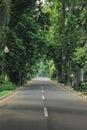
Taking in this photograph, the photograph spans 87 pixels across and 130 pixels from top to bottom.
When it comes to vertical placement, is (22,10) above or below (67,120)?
above

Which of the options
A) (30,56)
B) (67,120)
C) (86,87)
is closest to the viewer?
(67,120)

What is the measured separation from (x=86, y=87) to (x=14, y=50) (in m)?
13.4

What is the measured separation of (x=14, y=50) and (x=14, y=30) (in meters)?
2.82

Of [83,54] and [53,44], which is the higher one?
[53,44]

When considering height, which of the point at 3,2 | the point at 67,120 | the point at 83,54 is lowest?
the point at 67,120

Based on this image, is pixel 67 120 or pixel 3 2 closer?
pixel 67 120

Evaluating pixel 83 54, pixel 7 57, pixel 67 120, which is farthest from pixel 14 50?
pixel 67 120

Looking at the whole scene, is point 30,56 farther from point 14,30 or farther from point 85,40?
point 85,40

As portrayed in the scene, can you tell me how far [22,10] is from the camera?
5362 centimetres

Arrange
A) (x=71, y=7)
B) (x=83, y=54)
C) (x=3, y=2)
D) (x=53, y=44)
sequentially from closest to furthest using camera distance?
(x=3, y=2) < (x=83, y=54) < (x=71, y=7) < (x=53, y=44)

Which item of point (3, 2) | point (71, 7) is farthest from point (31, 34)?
point (3, 2)

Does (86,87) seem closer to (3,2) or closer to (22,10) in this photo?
(3,2)

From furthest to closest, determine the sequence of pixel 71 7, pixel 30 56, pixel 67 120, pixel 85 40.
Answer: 1. pixel 71 7
2. pixel 30 56
3. pixel 85 40
4. pixel 67 120

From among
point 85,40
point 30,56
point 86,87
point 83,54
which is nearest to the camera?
point 83,54
